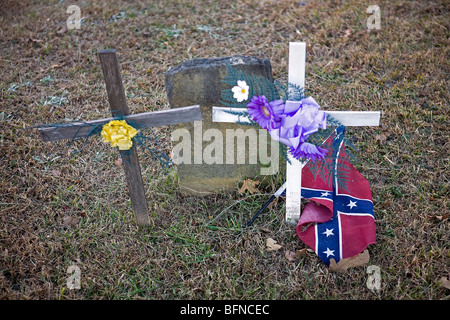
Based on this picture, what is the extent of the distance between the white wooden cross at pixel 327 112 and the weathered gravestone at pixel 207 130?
239 mm

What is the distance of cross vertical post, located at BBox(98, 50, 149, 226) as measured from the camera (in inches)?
80.9

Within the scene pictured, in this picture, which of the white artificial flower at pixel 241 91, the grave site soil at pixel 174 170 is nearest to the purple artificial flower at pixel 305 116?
the white artificial flower at pixel 241 91

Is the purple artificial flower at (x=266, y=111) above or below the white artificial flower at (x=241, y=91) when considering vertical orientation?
below

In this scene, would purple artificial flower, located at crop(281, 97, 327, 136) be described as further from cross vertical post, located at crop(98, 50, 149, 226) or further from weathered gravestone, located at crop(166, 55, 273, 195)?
cross vertical post, located at crop(98, 50, 149, 226)

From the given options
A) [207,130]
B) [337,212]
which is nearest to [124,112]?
[207,130]

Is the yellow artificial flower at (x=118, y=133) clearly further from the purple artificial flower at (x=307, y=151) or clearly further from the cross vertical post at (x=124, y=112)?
the purple artificial flower at (x=307, y=151)

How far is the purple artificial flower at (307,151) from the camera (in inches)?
86.9

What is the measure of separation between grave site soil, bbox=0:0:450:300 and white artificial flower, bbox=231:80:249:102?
2.66 feet

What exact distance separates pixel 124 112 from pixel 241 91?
72 centimetres

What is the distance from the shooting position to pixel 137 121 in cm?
224

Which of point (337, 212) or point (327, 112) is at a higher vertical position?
point (327, 112)

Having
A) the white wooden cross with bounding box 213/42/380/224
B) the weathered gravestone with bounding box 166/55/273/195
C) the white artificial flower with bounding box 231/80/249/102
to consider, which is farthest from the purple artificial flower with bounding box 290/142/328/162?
the weathered gravestone with bounding box 166/55/273/195

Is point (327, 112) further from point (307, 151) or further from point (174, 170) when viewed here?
point (174, 170)
